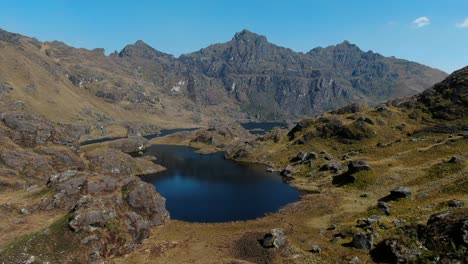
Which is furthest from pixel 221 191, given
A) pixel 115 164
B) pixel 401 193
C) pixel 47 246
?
pixel 47 246

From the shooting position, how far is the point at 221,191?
13250cm

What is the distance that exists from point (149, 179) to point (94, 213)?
83.0 metres

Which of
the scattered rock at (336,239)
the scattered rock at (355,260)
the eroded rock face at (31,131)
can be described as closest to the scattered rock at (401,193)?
the scattered rock at (336,239)

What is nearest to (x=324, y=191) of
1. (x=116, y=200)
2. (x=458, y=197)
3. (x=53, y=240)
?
(x=458, y=197)

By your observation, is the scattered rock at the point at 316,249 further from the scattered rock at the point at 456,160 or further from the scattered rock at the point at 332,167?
the scattered rock at the point at 332,167

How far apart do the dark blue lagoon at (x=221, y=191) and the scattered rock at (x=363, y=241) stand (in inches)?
1357

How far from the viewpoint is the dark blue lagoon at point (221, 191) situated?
103 metres

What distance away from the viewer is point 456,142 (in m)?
129

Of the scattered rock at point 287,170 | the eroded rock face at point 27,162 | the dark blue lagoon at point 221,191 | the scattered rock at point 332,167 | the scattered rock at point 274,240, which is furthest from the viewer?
the scattered rock at point 287,170

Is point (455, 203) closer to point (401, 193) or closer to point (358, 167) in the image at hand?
point (401, 193)

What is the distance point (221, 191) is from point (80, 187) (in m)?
56.0

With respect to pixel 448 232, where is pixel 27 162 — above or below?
below

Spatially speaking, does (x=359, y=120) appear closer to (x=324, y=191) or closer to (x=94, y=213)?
(x=324, y=191)

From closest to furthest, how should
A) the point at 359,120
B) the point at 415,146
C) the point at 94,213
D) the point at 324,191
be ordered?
the point at 94,213
the point at 324,191
the point at 415,146
the point at 359,120
